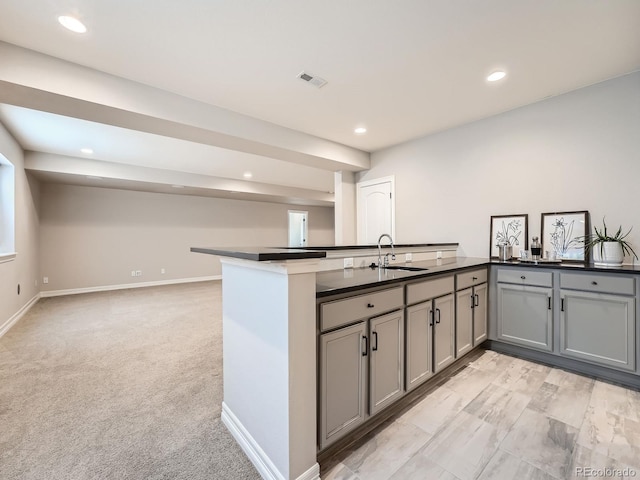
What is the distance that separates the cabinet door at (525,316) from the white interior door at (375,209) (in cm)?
188

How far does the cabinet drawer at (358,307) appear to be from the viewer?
1463mm

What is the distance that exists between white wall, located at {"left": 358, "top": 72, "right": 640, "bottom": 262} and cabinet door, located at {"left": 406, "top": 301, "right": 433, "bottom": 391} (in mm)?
1868

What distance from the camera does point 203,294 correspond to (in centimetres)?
588

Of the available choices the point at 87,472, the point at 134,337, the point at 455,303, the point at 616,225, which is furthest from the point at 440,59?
the point at 134,337

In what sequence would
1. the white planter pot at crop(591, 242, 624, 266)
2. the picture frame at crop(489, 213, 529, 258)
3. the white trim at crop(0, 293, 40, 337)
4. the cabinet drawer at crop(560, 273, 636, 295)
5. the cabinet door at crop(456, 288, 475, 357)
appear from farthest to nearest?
the white trim at crop(0, 293, 40, 337)
the picture frame at crop(489, 213, 529, 258)
the cabinet door at crop(456, 288, 475, 357)
the white planter pot at crop(591, 242, 624, 266)
the cabinet drawer at crop(560, 273, 636, 295)

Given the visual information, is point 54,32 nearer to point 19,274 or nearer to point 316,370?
point 316,370

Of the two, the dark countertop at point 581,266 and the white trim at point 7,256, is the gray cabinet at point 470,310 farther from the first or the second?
the white trim at point 7,256

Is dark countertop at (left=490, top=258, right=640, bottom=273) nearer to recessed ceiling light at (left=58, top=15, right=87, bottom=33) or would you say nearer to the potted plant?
the potted plant

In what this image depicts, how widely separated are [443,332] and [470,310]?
0.56 meters

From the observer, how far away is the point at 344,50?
6.98 ft

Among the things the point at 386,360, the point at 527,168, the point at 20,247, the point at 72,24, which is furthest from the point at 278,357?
the point at 20,247

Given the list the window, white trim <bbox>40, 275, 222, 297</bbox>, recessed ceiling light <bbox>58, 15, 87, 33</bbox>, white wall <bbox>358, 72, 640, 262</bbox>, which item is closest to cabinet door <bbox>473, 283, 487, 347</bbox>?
white wall <bbox>358, 72, 640, 262</bbox>

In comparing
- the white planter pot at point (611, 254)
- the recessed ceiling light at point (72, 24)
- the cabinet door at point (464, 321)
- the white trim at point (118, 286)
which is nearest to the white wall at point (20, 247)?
the white trim at point (118, 286)

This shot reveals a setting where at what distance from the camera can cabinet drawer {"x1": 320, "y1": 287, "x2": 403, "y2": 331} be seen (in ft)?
4.80
